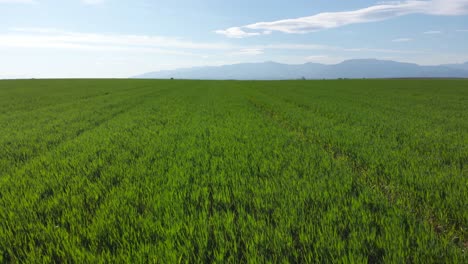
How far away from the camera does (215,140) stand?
7.41 meters

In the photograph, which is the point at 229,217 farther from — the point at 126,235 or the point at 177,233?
the point at 126,235

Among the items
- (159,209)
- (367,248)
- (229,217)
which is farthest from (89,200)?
(367,248)

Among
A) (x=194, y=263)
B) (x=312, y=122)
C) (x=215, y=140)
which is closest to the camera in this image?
(x=194, y=263)

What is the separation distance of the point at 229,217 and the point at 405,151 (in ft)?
17.1

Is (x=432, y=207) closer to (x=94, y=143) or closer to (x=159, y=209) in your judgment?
(x=159, y=209)

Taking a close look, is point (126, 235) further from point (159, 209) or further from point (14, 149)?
point (14, 149)

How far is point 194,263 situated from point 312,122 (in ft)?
29.7

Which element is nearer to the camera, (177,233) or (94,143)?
(177,233)

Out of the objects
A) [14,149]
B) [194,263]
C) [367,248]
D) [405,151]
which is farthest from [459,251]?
[14,149]

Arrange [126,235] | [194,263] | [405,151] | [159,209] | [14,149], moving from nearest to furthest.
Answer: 1. [194,263]
2. [126,235]
3. [159,209]
4. [405,151]
5. [14,149]

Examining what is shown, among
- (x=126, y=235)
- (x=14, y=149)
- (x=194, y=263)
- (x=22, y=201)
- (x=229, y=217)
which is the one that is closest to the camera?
(x=194, y=263)

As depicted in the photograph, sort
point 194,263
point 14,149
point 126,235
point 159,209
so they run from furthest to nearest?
Result: point 14,149
point 159,209
point 126,235
point 194,263

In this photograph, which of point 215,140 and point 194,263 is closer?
point 194,263

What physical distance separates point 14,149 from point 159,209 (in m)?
6.09
